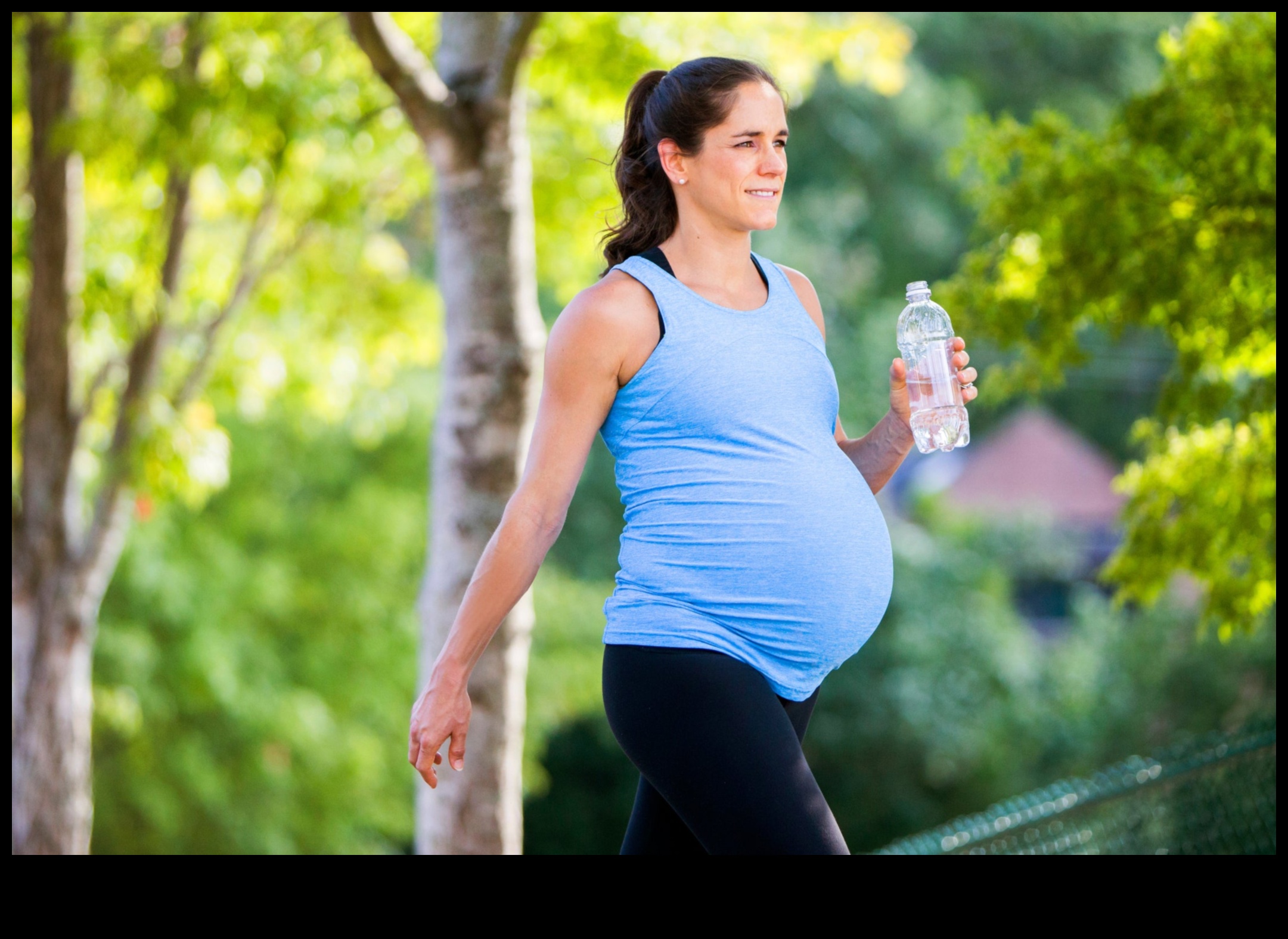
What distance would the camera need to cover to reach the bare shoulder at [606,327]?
2352mm

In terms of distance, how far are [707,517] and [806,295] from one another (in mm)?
629

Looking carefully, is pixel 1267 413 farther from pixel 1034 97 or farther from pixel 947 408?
pixel 1034 97

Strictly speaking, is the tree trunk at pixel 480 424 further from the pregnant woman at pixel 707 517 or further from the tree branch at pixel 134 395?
the tree branch at pixel 134 395

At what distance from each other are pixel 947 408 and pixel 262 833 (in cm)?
1234

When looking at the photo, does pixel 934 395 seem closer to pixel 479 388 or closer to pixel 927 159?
pixel 479 388

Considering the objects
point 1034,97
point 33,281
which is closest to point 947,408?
point 33,281

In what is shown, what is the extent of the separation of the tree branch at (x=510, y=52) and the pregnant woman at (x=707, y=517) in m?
2.38

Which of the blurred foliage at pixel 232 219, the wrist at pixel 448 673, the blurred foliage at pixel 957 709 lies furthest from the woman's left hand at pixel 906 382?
the blurred foliage at pixel 957 709

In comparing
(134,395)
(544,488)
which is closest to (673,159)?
(544,488)

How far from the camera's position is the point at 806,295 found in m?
2.75

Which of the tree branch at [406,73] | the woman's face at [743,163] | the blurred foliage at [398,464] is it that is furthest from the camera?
the blurred foliage at [398,464]

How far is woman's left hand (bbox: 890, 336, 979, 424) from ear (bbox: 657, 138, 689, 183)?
22.3 inches
